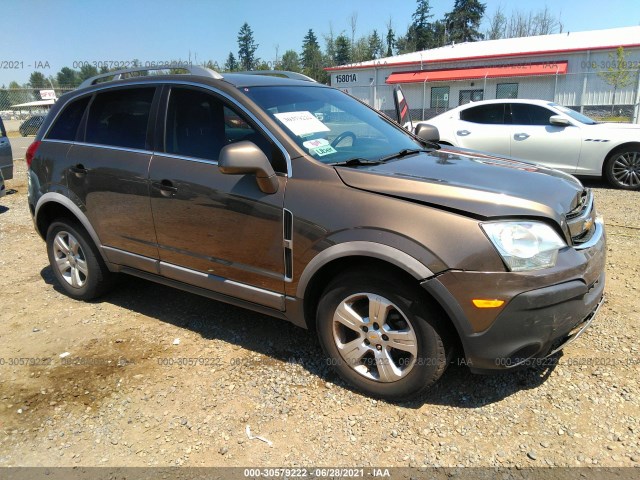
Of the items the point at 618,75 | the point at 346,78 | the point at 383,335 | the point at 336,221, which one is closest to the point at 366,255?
the point at 336,221

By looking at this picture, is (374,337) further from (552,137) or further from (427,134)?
(552,137)

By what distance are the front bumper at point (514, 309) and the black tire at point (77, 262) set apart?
304cm

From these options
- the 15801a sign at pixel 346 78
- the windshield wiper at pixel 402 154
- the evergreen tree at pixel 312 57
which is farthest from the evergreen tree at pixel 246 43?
the windshield wiper at pixel 402 154

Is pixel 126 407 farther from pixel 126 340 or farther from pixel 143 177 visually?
pixel 143 177

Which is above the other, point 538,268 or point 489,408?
point 538,268

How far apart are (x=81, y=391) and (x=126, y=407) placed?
16.1 inches

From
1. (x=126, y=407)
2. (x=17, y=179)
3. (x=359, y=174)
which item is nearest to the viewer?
(x=359, y=174)

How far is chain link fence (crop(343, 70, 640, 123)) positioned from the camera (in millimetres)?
23203

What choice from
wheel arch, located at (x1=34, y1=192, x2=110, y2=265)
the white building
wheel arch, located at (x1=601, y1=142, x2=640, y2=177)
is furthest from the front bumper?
the white building

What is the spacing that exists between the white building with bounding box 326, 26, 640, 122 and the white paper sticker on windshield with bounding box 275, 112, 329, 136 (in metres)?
20.5

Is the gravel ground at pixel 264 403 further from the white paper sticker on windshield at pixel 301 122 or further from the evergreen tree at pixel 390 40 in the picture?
the evergreen tree at pixel 390 40

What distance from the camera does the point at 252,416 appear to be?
2.79m

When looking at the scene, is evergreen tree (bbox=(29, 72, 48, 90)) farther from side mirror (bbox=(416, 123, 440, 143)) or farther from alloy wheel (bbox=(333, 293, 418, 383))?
alloy wheel (bbox=(333, 293, 418, 383))

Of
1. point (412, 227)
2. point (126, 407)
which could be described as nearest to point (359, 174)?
point (412, 227)
